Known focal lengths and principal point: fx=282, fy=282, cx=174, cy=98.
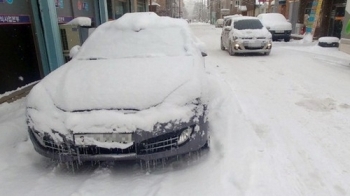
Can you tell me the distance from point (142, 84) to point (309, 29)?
729 inches

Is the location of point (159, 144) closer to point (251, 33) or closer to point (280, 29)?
point (251, 33)

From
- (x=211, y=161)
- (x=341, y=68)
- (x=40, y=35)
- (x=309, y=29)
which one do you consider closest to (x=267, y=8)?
(x=309, y=29)

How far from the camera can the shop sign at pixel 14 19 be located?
18.5 ft

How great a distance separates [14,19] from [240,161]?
551 centimetres

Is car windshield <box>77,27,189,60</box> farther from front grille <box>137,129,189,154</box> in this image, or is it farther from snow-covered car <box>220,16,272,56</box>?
snow-covered car <box>220,16,272,56</box>

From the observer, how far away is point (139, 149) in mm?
2691

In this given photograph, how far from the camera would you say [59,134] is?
2.71m

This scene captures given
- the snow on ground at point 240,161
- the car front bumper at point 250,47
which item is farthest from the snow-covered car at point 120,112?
the car front bumper at point 250,47

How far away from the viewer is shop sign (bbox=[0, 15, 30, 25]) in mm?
5626

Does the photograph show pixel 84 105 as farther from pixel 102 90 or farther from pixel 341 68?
pixel 341 68

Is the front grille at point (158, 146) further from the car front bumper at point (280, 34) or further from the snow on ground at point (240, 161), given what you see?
the car front bumper at point (280, 34)

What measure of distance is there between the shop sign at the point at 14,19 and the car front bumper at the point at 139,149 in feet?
13.3

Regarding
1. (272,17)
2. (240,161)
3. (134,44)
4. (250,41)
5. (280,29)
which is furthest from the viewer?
(272,17)

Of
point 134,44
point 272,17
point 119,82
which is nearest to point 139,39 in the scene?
point 134,44
